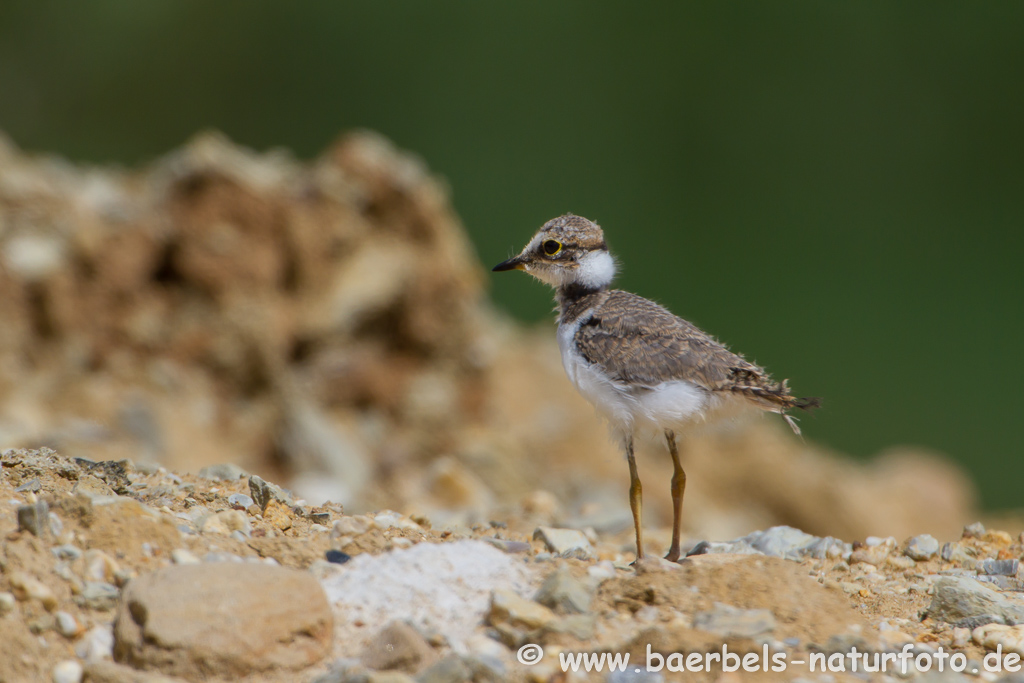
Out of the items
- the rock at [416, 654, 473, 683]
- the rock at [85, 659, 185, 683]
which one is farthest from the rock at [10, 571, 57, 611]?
the rock at [416, 654, 473, 683]

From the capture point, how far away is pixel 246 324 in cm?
678

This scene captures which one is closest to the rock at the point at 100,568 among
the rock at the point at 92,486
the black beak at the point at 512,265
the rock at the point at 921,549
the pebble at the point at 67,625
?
the pebble at the point at 67,625

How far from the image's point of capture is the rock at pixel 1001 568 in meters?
3.80

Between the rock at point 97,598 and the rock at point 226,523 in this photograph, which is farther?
the rock at point 226,523

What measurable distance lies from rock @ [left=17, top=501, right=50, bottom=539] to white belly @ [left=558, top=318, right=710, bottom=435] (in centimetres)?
204

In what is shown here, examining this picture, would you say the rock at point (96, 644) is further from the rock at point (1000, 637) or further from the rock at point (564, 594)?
the rock at point (1000, 637)

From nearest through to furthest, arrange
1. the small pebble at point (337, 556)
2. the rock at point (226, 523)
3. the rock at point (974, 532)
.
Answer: the small pebble at point (337, 556) → the rock at point (226, 523) → the rock at point (974, 532)

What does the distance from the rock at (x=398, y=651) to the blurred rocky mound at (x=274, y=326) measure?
3.36 meters

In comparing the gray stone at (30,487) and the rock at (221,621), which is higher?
the gray stone at (30,487)

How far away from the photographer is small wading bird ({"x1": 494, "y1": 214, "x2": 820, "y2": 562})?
3.65m

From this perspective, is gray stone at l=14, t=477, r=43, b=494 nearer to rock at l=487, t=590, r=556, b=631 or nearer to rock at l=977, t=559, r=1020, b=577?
rock at l=487, t=590, r=556, b=631

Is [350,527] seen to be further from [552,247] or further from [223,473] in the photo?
[552,247]

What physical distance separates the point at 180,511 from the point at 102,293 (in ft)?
12.8

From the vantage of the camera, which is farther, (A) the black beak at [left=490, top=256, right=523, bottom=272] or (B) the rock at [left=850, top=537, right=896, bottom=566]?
(A) the black beak at [left=490, top=256, right=523, bottom=272]
